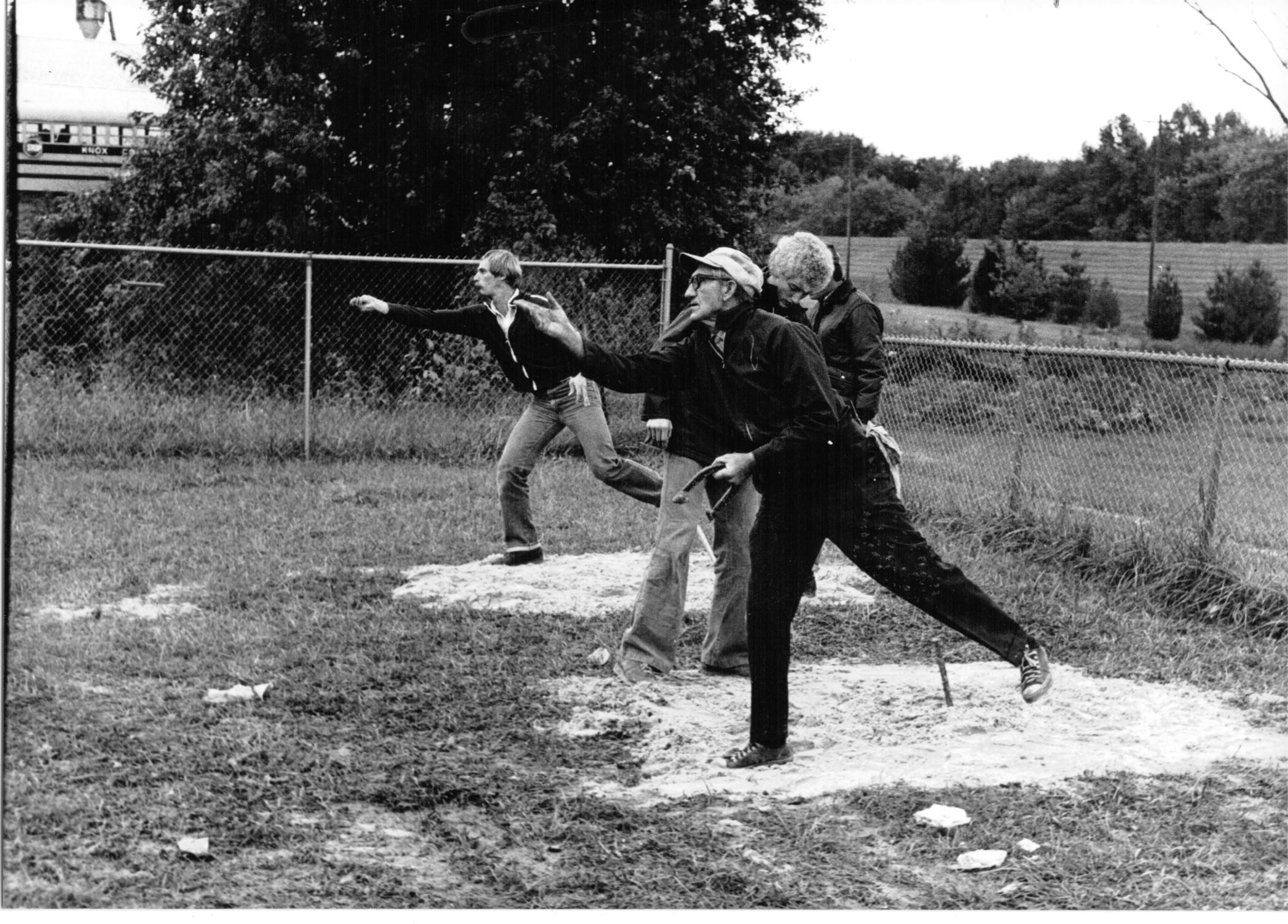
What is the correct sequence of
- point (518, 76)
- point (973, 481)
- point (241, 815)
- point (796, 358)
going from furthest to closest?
point (518, 76) → point (973, 481) → point (796, 358) → point (241, 815)

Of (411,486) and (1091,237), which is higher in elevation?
(1091,237)

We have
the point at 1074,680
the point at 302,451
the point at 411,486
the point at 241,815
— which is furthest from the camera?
the point at 302,451

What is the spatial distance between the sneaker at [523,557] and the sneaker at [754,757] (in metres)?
3.51

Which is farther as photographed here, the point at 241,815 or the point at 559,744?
the point at 559,744

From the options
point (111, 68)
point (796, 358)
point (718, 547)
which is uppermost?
point (111, 68)

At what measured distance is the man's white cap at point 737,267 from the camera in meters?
5.25

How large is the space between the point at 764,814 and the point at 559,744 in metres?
1.01

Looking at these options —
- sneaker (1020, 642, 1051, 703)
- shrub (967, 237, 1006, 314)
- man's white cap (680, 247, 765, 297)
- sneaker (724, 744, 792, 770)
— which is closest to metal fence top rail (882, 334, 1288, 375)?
sneaker (1020, 642, 1051, 703)

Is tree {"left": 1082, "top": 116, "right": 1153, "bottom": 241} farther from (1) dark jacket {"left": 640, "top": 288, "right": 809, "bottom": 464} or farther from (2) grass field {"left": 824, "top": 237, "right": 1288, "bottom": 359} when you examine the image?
(1) dark jacket {"left": 640, "top": 288, "right": 809, "bottom": 464}

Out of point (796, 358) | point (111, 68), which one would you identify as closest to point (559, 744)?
point (796, 358)

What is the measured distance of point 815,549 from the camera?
504cm

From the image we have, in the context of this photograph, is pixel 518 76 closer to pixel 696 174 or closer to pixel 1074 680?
pixel 696 174

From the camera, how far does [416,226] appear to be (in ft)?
61.3

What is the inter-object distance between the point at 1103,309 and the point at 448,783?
29.5 metres
